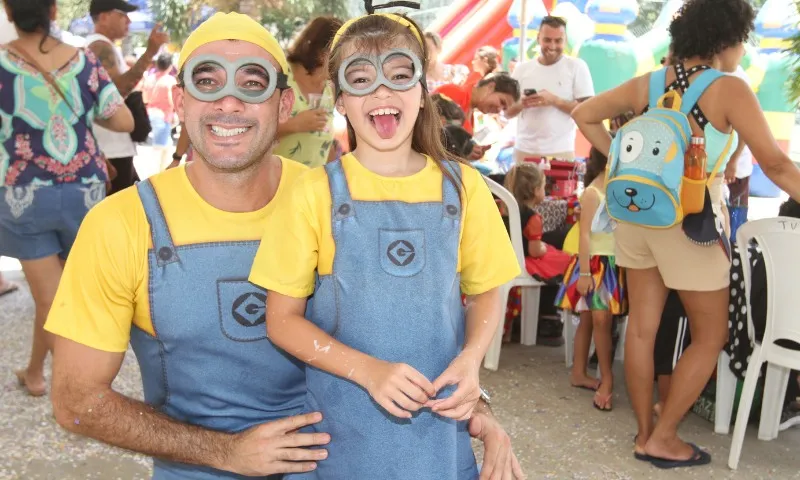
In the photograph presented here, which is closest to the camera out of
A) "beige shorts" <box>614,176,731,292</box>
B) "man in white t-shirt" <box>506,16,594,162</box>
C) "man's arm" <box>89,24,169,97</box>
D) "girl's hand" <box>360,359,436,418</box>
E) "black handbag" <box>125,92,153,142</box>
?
"girl's hand" <box>360,359,436,418</box>

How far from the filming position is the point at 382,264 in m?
1.48

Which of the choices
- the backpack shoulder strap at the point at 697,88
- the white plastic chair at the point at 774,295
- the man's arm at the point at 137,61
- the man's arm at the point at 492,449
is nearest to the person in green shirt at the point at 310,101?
the man's arm at the point at 137,61

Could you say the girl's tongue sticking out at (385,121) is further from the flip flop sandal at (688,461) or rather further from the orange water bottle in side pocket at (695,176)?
the flip flop sandal at (688,461)

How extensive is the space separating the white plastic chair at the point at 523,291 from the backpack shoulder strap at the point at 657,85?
3.66 ft

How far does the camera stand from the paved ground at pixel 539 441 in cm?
342

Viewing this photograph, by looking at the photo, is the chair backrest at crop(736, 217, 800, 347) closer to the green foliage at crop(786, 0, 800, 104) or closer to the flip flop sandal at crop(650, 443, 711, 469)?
the flip flop sandal at crop(650, 443, 711, 469)

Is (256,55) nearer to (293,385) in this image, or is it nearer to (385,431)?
(293,385)

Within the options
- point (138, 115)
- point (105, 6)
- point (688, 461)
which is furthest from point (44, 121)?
point (688, 461)

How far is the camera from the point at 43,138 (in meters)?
3.67

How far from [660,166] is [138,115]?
358 cm

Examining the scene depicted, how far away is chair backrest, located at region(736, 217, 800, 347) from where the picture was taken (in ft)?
10.8

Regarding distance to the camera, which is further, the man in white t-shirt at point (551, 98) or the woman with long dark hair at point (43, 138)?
the man in white t-shirt at point (551, 98)

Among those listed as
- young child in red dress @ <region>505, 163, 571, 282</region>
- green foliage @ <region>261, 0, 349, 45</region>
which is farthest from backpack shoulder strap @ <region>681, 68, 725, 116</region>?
green foliage @ <region>261, 0, 349, 45</region>

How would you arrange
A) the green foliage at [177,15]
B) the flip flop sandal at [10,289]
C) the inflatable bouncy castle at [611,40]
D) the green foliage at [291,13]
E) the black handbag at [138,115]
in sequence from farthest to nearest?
the inflatable bouncy castle at [611,40] < the green foliage at [177,15] < the green foliage at [291,13] < the flip flop sandal at [10,289] < the black handbag at [138,115]
